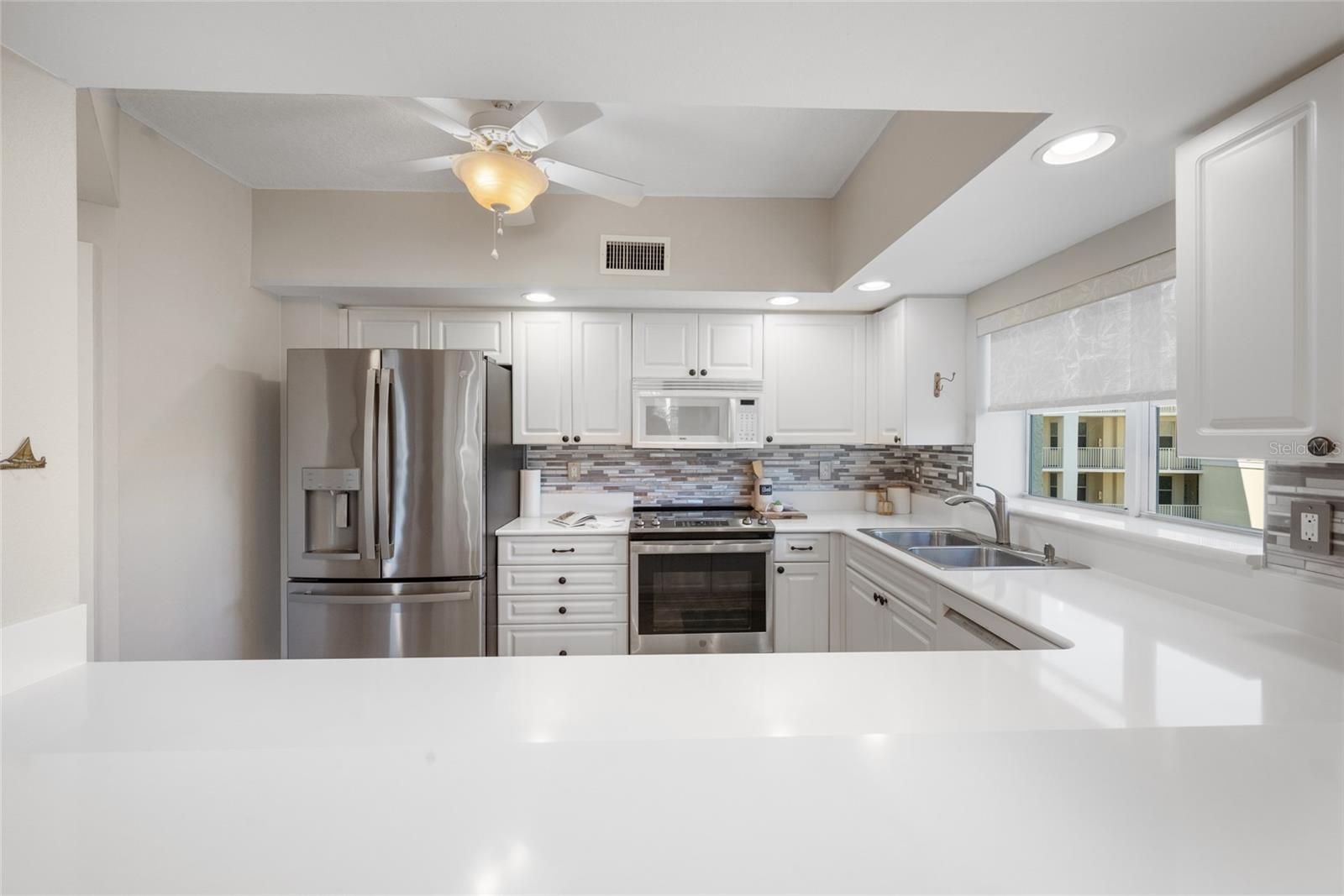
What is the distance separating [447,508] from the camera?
2561 millimetres

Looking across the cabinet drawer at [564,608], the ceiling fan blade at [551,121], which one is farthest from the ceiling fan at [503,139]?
the cabinet drawer at [564,608]

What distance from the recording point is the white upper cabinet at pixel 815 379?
3.16 m

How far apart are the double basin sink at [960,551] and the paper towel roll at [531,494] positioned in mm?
1809

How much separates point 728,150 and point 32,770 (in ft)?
8.25

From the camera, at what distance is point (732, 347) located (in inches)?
123

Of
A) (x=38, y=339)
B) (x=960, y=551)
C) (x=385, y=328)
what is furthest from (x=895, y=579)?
(x=385, y=328)

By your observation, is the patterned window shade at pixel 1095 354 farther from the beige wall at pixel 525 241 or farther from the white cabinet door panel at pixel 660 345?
the white cabinet door panel at pixel 660 345

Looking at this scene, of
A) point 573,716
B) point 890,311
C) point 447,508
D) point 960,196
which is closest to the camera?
point 573,716

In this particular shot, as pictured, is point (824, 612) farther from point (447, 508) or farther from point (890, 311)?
point (447, 508)

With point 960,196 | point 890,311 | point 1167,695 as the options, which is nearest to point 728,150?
point 960,196

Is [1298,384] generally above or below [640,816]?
above

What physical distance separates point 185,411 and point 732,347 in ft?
8.27

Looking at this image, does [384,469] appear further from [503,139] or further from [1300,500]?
[1300,500]

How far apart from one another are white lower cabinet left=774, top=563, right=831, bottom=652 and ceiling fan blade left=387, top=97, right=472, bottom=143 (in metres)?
2.30
